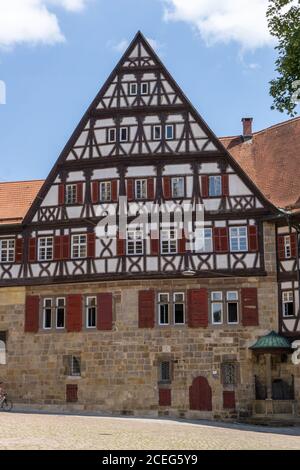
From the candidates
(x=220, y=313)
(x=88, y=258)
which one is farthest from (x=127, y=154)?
(x=220, y=313)

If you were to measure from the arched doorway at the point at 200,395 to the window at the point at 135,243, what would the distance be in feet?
20.0

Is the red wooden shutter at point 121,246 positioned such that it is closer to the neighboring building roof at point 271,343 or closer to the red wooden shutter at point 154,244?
the red wooden shutter at point 154,244

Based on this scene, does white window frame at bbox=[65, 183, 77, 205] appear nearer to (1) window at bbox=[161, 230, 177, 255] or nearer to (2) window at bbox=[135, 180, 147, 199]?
(2) window at bbox=[135, 180, 147, 199]

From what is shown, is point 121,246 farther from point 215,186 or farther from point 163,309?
point 215,186

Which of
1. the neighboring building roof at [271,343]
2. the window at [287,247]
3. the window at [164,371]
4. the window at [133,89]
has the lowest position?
the window at [164,371]

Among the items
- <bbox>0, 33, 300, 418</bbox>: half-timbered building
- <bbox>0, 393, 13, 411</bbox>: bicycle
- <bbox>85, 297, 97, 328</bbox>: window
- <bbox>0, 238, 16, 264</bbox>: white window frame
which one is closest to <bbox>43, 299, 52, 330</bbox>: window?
<bbox>0, 33, 300, 418</bbox>: half-timbered building

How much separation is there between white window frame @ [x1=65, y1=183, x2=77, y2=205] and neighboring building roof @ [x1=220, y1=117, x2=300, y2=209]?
27.6ft

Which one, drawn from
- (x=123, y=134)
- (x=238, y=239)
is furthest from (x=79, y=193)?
(x=238, y=239)

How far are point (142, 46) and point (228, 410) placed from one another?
17093mm

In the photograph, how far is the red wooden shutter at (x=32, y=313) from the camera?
31.8 metres

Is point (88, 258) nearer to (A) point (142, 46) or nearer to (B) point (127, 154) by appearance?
(B) point (127, 154)

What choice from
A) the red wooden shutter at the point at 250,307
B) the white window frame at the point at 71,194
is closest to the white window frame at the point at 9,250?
the white window frame at the point at 71,194

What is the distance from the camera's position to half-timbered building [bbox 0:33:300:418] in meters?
30.0

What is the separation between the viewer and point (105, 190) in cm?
3247
